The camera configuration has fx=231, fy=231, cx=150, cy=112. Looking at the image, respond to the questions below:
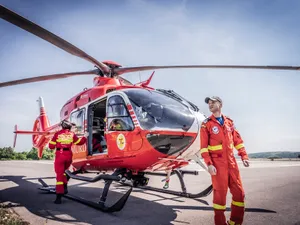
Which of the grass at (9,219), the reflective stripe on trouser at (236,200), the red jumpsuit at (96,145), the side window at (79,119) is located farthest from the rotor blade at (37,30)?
the reflective stripe on trouser at (236,200)

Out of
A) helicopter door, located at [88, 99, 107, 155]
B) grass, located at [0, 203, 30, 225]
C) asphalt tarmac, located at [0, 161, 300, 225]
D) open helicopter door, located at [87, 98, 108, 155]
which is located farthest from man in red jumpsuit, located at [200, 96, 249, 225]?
grass, located at [0, 203, 30, 225]

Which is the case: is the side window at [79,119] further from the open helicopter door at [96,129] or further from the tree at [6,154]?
the tree at [6,154]

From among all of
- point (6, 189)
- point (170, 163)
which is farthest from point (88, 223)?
point (6, 189)

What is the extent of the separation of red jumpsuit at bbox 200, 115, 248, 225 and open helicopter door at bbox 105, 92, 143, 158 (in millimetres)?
1309

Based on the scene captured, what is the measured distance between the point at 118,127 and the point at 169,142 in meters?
1.22

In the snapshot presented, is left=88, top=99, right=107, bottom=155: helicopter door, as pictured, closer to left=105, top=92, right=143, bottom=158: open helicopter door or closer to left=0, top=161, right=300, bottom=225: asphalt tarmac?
left=105, top=92, right=143, bottom=158: open helicopter door

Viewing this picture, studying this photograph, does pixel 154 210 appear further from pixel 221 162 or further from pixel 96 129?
pixel 96 129

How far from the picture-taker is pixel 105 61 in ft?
23.0

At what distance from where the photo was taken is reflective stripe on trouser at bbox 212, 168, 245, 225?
338cm

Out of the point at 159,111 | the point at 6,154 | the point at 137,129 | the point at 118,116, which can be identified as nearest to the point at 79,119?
the point at 118,116

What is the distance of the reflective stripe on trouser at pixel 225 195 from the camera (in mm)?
3381

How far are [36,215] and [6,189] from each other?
11.7ft

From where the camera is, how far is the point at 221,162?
3.50 m

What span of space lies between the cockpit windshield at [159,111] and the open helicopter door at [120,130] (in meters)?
0.20
